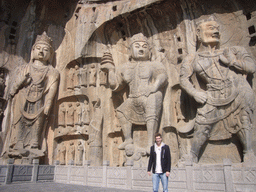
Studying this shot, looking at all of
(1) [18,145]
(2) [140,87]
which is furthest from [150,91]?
(1) [18,145]

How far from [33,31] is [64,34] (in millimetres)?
1255

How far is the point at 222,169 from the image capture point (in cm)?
468

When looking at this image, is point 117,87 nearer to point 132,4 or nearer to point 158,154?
point 132,4

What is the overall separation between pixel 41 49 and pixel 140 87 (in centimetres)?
425

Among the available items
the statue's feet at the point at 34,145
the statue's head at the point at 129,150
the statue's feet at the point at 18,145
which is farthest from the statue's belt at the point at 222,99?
the statue's feet at the point at 18,145

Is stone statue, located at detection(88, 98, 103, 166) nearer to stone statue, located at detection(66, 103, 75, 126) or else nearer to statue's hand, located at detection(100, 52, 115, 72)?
stone statue, located at detection(66, 103, 75, 126)

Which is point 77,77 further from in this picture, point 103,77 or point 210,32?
point 210,32

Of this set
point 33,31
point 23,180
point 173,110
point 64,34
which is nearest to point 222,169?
point 173,110

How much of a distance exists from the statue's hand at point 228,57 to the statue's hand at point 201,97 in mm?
1058

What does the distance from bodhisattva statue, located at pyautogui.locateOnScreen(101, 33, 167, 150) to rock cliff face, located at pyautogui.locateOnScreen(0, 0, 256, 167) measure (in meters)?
0.03

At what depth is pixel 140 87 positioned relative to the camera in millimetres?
7371

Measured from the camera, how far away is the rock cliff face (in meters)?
6.50

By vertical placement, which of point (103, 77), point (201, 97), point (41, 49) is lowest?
point (201, 97)

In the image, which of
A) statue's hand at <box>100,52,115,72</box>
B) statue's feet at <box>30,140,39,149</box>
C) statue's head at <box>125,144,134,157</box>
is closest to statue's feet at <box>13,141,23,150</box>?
statue's feet at <box>30,140,39,149</box>
